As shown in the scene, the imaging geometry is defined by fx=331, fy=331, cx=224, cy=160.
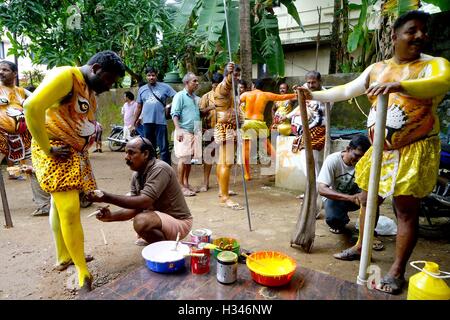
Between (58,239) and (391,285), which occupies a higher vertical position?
(58,239)

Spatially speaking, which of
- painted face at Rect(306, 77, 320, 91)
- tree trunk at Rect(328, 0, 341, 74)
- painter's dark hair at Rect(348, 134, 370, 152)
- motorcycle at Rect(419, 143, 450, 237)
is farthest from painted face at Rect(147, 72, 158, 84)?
tree trunk at Rect(328, 0, 341, 74)

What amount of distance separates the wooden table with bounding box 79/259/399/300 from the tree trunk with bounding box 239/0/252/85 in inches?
191

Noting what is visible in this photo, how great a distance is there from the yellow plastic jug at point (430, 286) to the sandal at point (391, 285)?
0.86 m

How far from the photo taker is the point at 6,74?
3.90m

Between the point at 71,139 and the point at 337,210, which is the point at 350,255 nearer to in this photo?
the point at 337,210

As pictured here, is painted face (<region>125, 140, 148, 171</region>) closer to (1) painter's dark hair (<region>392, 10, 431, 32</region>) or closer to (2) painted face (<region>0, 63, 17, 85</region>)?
(1) painter's dark hair (<region>392, 10, 431, 32</region>)

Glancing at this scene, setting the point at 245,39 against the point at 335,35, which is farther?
the point at 335,35

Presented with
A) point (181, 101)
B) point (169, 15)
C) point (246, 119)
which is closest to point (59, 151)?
point (181, 101)

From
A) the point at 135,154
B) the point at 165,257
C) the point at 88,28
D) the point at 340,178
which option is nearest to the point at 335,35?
the point at 340,178

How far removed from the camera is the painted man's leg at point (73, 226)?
2.36 meters

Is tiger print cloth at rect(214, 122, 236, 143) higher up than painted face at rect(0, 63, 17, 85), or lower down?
lower down

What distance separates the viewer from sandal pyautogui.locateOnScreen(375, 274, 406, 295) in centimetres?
241

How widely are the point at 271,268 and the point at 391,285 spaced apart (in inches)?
42.2

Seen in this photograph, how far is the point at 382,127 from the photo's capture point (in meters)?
1.87
